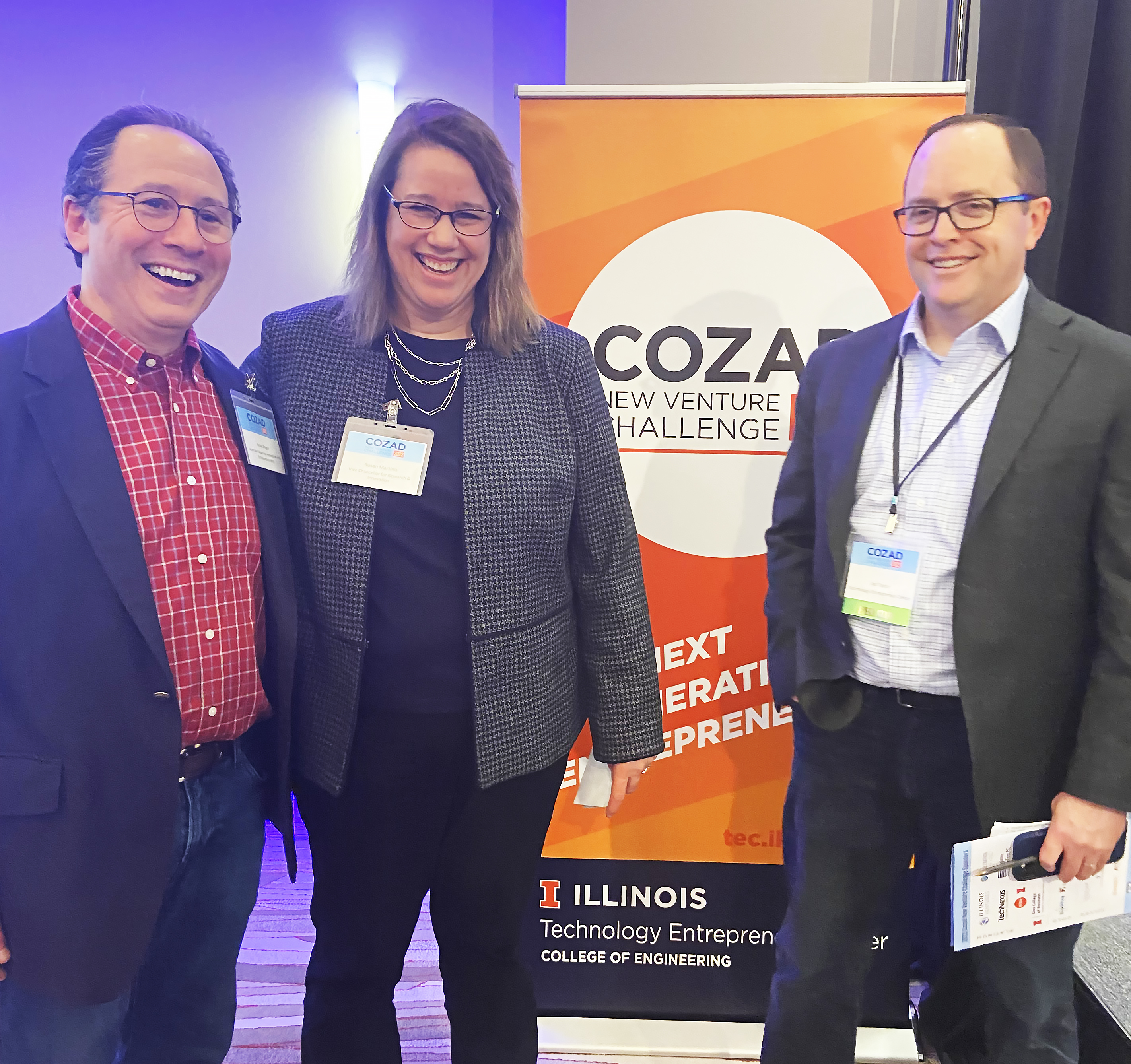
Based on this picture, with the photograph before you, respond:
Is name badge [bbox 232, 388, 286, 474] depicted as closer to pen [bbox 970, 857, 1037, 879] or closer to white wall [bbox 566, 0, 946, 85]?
pen [bbox 970, 857, 1037, 879]

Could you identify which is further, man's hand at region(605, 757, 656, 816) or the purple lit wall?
the purple lit wall

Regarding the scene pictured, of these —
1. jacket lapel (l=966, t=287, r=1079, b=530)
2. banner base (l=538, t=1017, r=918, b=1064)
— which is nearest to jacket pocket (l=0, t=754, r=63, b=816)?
jacket lapel (l=966, t=287, r=1079, b=530)

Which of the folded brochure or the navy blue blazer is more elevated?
the navy blue blazer

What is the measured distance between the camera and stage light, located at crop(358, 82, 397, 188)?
2.74 m

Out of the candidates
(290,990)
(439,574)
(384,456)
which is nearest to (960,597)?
(439,574)

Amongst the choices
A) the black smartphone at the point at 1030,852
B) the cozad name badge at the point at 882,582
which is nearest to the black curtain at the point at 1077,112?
the cozad name badge at the point at 882,582

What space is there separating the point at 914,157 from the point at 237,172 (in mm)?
2385

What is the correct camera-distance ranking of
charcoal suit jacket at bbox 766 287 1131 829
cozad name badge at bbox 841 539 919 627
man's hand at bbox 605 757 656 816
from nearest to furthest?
charcoal suit jacket at bbox 766 287 1131 829, cozad name badge at bbox 841 539 919 627, man's hand at bbox 605 757 656 816

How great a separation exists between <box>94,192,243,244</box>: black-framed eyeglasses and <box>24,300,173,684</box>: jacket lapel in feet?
0.68

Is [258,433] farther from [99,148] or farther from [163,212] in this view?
[99,148]

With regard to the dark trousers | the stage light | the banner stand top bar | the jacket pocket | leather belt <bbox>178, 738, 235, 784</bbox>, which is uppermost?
the stage light

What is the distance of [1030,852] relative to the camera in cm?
122

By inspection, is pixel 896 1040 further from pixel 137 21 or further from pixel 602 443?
pixel 137 21

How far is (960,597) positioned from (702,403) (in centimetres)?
79
